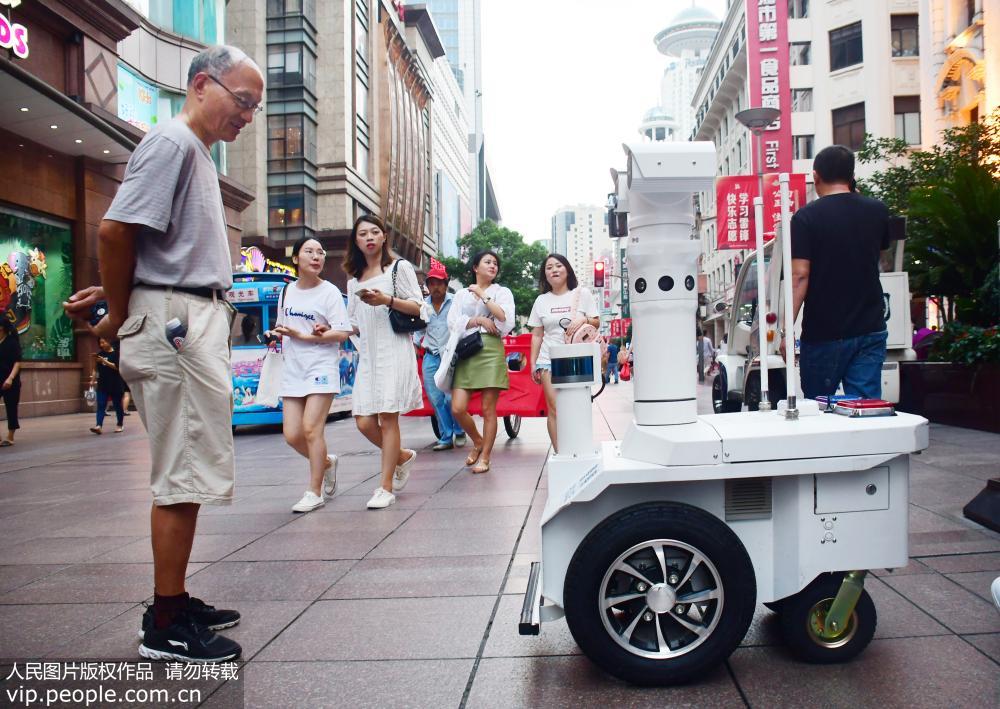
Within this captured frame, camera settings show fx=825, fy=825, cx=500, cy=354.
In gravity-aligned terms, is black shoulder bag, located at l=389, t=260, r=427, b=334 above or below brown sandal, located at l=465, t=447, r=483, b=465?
above

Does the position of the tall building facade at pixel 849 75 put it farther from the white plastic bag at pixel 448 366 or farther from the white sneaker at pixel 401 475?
the white sneaker at pixel 401 475

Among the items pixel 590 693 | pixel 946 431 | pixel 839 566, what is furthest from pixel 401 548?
pixel 946 431

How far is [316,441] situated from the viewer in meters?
5.54

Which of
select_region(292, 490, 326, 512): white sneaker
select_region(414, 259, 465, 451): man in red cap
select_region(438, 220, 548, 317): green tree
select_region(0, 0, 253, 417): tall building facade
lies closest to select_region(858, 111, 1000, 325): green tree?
select_region(414, 259, 465, 451): man in red cap

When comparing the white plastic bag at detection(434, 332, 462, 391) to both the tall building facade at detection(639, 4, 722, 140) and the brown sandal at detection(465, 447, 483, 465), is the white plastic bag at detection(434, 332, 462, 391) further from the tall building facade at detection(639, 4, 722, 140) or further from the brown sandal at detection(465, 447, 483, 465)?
the tall building facade at detection(639, 4, 722, 140)

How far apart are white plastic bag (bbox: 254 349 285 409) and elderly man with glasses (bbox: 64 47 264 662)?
2809 millimetres

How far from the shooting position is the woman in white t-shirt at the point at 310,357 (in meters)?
5.59

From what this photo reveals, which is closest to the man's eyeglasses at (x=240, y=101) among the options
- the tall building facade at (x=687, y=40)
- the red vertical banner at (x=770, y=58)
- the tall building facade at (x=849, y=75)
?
the red vertical banner at (x=770, y=58)

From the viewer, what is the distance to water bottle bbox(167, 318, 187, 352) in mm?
2789

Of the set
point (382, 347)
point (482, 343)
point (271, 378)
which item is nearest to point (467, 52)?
point (482, 343)

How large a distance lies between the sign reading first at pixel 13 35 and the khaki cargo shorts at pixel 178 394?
50.2 ft

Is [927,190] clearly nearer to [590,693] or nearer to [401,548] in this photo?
[401,548]

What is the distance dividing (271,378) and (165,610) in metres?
3.15

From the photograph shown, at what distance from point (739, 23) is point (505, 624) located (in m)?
50.2
